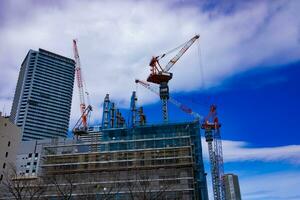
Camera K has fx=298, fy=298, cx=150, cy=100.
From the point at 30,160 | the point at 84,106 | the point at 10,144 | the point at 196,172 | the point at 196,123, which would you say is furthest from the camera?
the point at 84,106

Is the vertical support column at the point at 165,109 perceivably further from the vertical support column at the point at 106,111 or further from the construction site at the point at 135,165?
the vertical support column at the point at 106,111

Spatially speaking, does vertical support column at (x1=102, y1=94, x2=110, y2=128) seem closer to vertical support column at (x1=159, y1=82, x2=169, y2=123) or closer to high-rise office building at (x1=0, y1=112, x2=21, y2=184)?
vertical support column at (x1=159, y1=82, x2=169, y2=123)

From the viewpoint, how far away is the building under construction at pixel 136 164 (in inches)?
3063

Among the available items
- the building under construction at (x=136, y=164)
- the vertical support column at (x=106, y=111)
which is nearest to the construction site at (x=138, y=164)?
the building under construction at (x=136, y=164)

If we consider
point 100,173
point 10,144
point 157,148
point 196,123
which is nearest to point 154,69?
point 196,123

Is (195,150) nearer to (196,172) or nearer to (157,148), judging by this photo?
(196,172)

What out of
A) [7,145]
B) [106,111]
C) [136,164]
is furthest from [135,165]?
[106,111]

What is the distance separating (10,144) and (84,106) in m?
94.5

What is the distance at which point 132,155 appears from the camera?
90.6m

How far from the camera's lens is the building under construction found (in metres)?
77.8

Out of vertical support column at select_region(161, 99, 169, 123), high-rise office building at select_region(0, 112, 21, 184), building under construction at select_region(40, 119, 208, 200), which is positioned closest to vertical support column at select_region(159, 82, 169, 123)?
vertical support column at select_region(161, 99, 169, 123)

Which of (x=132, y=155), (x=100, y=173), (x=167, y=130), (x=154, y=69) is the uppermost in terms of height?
(x=154, y=69)

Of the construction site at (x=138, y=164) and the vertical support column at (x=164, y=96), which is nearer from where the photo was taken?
the construction site at (x=138, y=164)

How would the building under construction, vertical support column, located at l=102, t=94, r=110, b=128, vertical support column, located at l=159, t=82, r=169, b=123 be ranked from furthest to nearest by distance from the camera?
vertical support column, located at l=102, t=94, r=110, b=128 → vertical support column, located at l=159, t=82, r=169, b=123 → the building under construction
